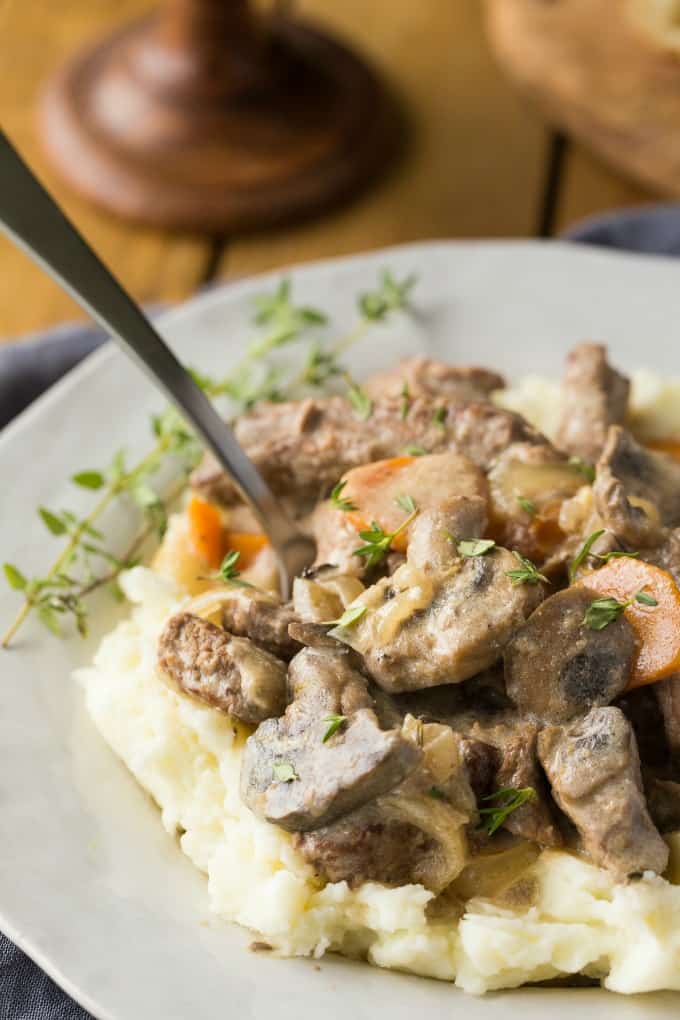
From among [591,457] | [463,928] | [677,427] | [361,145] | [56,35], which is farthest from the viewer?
[56,35]

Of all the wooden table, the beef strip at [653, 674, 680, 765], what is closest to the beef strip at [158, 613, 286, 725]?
the beef strip at [653, 674, 680, 765]

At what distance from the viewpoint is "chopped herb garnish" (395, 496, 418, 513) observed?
456 centimetres

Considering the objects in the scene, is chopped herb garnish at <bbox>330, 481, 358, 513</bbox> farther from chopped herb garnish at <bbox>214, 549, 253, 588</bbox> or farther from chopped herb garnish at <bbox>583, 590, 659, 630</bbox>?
chopped herb garnish at <bbox>583, 590, 659, 630</bbox>

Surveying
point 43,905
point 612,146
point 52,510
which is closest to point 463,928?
point 43,905

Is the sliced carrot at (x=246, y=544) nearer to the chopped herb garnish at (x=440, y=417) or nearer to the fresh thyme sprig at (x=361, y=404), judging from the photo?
the fresh thyme sprig at (x=361, y=404)

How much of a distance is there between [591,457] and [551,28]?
3.81 metres

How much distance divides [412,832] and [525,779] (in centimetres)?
40

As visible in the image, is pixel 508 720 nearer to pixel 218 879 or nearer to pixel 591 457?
pixel 218 879

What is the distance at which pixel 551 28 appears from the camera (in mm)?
7910

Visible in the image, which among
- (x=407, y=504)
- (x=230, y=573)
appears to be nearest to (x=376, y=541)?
(x=407, y=504)

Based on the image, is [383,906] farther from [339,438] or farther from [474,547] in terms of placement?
[339,438]

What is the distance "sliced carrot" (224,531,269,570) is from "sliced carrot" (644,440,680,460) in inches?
68.5

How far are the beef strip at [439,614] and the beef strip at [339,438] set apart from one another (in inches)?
33.0

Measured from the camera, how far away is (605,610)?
414 centimetres
